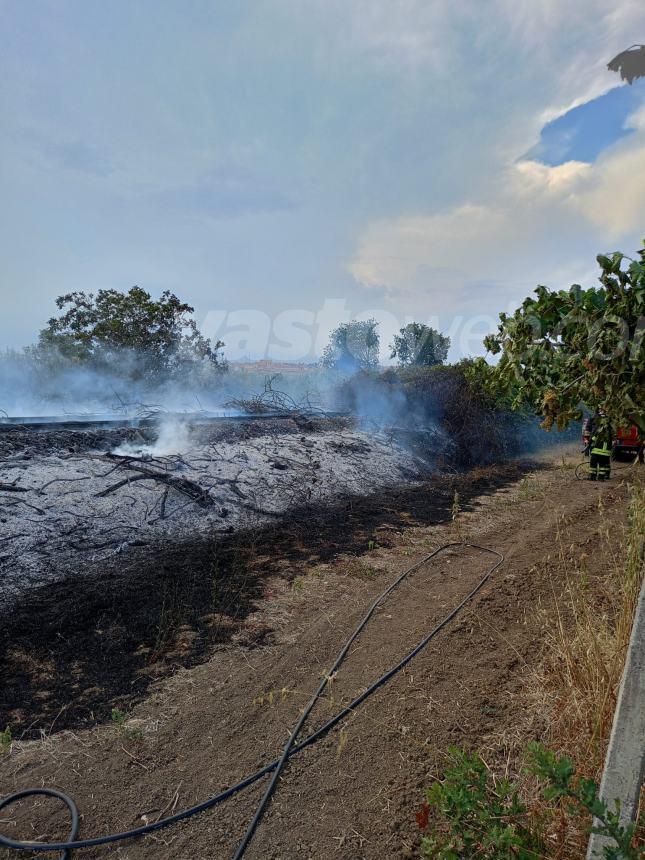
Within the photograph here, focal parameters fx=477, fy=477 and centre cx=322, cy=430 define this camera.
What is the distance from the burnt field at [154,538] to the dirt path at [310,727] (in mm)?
371

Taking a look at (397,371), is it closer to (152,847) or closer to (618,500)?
(618,500)

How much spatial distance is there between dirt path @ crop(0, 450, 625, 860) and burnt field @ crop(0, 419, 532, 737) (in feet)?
1.22

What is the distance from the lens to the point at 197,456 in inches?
385

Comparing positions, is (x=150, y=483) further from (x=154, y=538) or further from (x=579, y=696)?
(x=579, y=696)

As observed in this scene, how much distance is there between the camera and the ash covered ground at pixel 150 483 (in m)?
6.35

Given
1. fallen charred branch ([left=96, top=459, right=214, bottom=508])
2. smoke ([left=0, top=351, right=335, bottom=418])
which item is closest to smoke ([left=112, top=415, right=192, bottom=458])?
fallen charred branch ([left=96, top=459, right=214, bottom=508])

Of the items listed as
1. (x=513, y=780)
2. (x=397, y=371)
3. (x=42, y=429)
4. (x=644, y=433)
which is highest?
(x=397, y=371)

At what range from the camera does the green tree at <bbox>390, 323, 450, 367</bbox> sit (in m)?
31.5

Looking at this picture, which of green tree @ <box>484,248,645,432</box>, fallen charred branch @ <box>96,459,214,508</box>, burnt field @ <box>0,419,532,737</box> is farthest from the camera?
fallen charred branch @ <box>96,459,214,508</box>

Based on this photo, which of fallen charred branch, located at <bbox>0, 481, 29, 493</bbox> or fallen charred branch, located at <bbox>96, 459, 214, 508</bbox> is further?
fallen charred branch, located at <bbox>96, 459, 214, 508</bbox>

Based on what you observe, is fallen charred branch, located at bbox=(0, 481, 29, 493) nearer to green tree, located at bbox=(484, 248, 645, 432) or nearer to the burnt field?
the burnt field

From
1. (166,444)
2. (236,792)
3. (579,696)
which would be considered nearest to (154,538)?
(166,444)

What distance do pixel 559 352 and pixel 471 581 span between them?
3.79 metres

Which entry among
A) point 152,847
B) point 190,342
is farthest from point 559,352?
point 190,342
